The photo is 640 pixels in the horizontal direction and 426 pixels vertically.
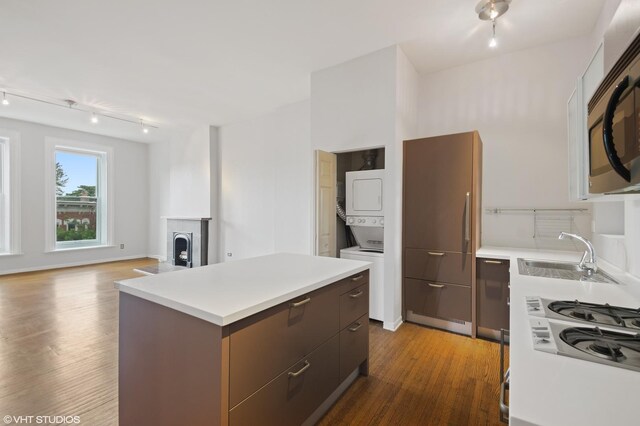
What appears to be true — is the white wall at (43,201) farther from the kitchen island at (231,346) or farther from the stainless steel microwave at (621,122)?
the stainless steel microwave at (621,122)

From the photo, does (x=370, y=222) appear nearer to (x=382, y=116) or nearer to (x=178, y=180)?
(x=382, y=116)

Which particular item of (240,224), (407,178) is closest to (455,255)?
(407,178)

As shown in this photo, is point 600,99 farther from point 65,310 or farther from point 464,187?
point 65,310

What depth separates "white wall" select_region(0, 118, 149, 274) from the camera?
5.34 meters

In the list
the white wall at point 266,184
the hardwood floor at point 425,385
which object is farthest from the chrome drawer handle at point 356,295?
the white wall at point 266,184

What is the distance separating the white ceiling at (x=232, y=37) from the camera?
2.37 metres

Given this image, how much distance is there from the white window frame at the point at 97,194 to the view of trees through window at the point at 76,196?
74 millimetres

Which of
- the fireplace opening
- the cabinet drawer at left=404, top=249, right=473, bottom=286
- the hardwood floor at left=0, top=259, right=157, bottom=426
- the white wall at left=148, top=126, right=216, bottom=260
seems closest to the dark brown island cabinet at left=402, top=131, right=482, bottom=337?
the cabinet drawer at left=404, top=249, right=473, bottom=286

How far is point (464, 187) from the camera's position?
2.72 metres

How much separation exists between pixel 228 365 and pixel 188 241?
5.42 metres

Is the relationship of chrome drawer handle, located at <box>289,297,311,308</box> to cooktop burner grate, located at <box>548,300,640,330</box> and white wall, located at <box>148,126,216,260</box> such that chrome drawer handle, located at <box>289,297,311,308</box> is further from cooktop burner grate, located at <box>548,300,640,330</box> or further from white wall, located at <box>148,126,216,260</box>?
white wall, located at <box>148,126,216,260</box>

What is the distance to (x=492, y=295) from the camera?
2.62 m

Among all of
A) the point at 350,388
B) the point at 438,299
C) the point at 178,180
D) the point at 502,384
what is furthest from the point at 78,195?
the point at 502,384

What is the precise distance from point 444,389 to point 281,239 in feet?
9.52
